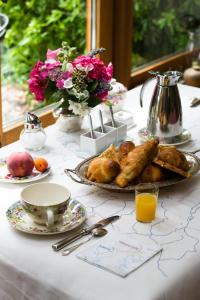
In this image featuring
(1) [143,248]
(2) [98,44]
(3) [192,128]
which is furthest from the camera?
(2) [98,44]

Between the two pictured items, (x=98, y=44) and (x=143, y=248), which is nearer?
(x=143, y=248)

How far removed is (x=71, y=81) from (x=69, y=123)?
195 millimetres

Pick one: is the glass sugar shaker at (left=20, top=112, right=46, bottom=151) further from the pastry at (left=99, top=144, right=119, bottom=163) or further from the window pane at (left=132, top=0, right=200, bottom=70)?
the window pane at (left=132, top=0, right=200, bottom=70)

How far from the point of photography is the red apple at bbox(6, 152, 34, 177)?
1.76 meters

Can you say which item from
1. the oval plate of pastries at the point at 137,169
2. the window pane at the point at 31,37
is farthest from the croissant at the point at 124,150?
the window pane at the point at 31,37

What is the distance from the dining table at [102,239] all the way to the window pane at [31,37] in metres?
1.14

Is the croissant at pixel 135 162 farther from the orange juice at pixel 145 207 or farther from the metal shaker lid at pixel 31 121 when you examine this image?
the metal shaker lid at pixel 31 121

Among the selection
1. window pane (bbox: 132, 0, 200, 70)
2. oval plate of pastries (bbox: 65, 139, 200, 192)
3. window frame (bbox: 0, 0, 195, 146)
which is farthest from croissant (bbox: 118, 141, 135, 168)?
window pane (bbox: 132, 0, 200, 70)

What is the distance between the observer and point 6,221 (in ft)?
5.05

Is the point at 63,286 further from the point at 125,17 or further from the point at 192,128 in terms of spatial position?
the point at 125,17

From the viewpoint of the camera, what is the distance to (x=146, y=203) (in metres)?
1.53

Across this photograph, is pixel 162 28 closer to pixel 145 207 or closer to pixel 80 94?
pixel 80 94

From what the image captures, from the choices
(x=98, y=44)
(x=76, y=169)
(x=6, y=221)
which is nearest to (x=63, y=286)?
(x=6, y=221)

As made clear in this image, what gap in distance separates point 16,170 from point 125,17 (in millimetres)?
1547
